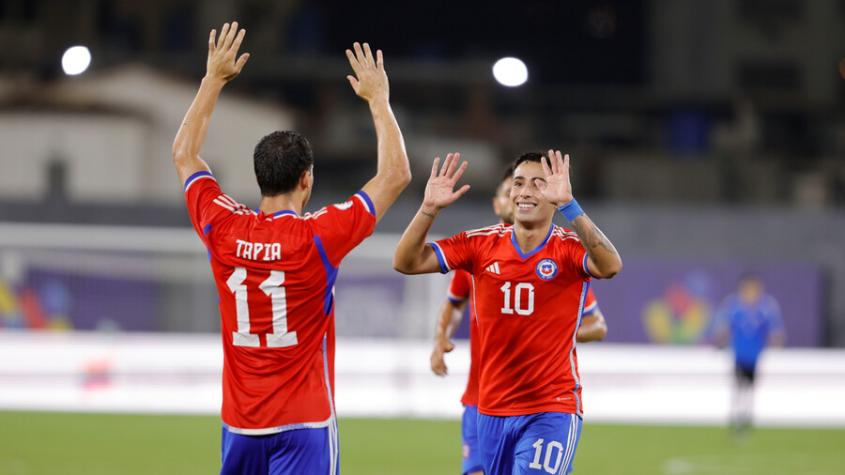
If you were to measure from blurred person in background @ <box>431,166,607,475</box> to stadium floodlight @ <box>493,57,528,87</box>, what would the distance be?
1501mm

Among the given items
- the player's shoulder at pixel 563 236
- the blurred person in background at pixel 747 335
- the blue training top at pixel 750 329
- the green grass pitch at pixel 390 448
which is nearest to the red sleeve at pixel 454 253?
the player's shoulder at pixel 563 236

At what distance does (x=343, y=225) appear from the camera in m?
5.25

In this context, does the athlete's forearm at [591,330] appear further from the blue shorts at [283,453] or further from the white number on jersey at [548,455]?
the blue shorts at [283,453]

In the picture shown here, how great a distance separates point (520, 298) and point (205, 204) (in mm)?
1918

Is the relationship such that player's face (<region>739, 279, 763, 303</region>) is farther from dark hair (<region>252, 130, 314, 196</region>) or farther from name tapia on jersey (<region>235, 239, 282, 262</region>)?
name tapia on jersey (<region>235, 239, 282, 262</region>)

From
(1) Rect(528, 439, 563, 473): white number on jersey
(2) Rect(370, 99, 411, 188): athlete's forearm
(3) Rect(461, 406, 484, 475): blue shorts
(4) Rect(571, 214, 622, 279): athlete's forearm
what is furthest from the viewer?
(3) Rect(461, 406, 484, 475): blue shorts

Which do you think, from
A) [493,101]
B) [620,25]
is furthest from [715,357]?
[620,25]

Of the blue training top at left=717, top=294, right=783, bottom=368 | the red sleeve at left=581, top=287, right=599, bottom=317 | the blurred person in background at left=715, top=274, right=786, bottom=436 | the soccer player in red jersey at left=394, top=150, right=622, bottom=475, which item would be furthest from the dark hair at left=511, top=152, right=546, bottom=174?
the blue training top at left=717, top=294, right=783, bottom=368

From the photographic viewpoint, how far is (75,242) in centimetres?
2198

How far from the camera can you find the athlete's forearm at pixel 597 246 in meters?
6.04

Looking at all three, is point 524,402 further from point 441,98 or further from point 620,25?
point 620,25

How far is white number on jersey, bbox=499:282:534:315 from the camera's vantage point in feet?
21.4

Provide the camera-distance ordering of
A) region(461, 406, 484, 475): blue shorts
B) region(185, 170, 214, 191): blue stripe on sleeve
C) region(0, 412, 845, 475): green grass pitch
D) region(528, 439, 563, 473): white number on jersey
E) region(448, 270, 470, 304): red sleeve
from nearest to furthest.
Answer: region(185, 170, 214, 191): blue stripe on sleeve
region(528, 439, 563, 473): white number on jersey
region(461, 406, 484, 475): blue shorts
region(448, 270, 470, 304): red sleeve
region(0, 412, 845, 475): green grass pitch

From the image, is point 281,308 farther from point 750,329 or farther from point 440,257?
point 750,329
